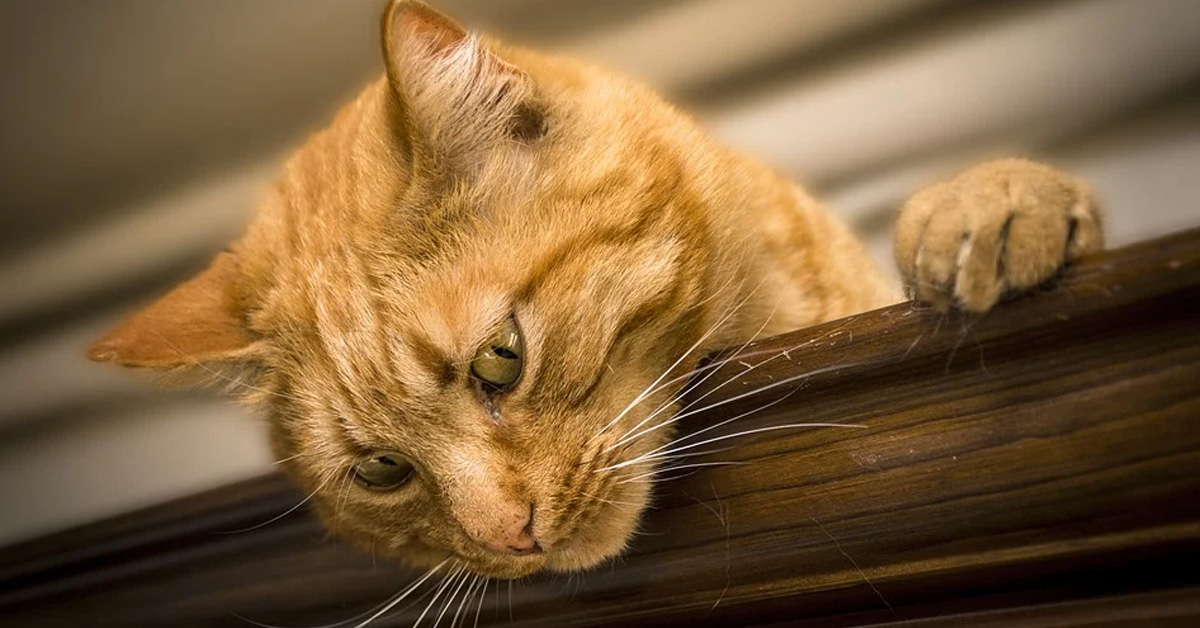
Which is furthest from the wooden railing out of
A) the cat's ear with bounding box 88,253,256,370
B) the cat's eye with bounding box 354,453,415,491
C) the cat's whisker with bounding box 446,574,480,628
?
the cat's ear with bounding box 88,253,256,370

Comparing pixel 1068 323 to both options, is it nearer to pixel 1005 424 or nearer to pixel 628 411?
pixel 1005 424

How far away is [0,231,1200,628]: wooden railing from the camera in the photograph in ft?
2.05

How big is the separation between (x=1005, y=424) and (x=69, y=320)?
73.1 inches

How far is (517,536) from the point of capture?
2.97ft

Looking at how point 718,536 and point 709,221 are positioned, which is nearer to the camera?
point 718,536

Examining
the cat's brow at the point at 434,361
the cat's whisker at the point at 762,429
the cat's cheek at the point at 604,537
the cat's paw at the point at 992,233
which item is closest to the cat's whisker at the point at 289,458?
the cat's brow at the point at 434,361

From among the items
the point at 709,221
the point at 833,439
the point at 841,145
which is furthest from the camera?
the point at 841,145

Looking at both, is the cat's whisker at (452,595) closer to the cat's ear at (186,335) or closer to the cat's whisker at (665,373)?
the cat's whisker at (665,373)

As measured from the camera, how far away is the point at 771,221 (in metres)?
1.20

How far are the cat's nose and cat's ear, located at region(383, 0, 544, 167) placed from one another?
0.40 m

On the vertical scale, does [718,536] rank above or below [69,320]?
below

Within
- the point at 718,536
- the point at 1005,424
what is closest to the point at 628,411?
the point at 718,536

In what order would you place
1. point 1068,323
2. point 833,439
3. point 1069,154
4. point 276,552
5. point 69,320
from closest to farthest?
point 1068,323
point 833,439
point 276,552
point 1069,154
point 69,320

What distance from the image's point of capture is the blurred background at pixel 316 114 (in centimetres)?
136
